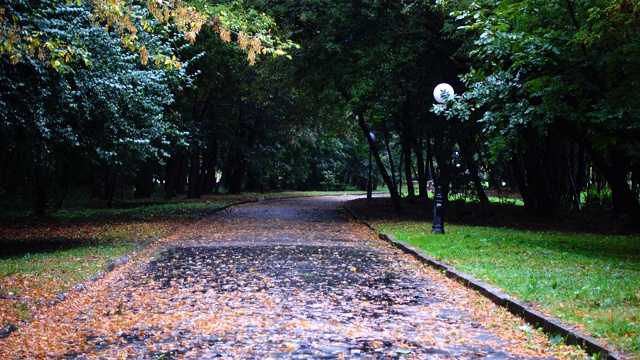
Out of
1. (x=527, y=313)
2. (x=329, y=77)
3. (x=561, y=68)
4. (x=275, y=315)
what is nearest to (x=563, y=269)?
(x=527, y=313)

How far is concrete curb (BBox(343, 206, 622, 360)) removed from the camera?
584 centimetres

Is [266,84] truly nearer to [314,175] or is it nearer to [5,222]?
[5,222]

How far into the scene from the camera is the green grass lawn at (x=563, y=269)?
6801 millimetres

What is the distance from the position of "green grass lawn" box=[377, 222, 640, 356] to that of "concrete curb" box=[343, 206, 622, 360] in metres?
0.16

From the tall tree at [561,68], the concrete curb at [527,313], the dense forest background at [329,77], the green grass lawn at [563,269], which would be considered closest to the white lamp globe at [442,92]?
the dense forest background at [329,77]

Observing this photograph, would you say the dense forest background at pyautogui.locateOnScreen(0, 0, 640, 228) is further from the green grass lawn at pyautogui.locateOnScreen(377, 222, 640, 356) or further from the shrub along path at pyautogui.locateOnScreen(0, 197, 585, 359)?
the shrub along path at pyautogui.locateOnScreen(0, 197, 585, 359)

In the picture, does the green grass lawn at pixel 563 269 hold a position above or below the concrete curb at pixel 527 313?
above

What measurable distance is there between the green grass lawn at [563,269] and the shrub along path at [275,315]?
49 cm

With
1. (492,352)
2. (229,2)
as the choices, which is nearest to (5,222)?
(229,2)

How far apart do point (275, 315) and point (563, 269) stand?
5367 millimetres

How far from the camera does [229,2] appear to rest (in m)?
21.7

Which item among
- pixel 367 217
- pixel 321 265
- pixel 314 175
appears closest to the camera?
pixel 321 265

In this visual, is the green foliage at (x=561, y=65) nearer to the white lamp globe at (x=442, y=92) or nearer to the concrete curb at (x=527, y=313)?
the white lamp globe at (x=442, y=92)

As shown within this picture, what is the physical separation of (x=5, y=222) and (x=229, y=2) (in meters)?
10.4
